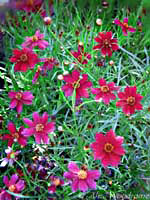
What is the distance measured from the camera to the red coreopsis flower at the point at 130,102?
1078mm

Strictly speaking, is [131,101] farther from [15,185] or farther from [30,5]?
[30,5]

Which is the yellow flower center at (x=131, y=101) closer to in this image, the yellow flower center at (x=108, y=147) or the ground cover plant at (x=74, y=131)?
the ground cover plant at (x=74, y=131)

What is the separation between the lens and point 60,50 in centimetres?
155

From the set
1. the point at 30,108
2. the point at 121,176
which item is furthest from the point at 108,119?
the point at 30,108

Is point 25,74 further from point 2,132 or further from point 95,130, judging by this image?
point 95,130

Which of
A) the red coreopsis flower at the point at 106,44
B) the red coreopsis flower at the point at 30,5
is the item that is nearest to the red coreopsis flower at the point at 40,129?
the red coreopsis flower at the point at 106,44

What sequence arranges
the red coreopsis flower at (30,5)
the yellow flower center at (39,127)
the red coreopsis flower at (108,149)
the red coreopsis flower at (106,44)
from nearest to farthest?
the red coreopsis flower at (108,149) → the yellow flower center at (39,127) → the red coreopsis flower at (106,44) → the red coreopsis flower at (30,5)

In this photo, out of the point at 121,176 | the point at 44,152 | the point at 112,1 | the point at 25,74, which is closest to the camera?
the point at 121,176

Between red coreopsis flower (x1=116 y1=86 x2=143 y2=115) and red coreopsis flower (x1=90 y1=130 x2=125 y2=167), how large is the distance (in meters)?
0.10

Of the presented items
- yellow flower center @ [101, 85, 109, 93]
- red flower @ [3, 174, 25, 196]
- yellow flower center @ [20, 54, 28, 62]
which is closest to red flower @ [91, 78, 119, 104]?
yellow flower center @ [101, 85, 109, 93]

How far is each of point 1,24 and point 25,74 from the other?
1.69 feet

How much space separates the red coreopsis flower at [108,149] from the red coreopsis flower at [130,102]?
4.0 inches

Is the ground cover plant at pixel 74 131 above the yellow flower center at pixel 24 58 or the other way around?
the other way around

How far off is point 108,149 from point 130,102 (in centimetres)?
18
